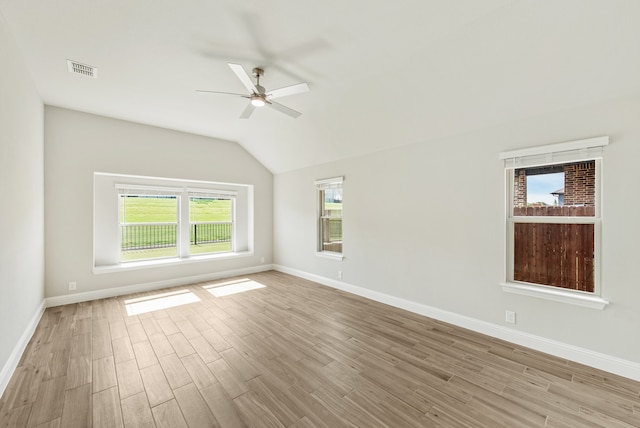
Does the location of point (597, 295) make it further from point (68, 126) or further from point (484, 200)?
point (68, 126)

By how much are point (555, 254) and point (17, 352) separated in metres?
5.47

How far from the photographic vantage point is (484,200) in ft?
10.4

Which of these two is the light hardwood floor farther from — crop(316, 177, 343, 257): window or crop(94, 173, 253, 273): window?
crop(316, 177, 343, 257): window

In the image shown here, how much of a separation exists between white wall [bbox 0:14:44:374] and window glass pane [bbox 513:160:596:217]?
4978 millimetres

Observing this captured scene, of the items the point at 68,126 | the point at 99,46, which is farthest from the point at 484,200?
the point at 68,126

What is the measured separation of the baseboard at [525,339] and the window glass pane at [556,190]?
131 cm

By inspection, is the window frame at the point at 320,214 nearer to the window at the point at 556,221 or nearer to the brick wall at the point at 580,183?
the window at the point at 556,221

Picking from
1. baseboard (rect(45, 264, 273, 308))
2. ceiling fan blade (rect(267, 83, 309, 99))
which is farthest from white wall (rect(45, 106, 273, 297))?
ceiling fan blade (rect(267, 83, 309, 99))

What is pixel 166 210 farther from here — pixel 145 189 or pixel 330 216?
pixel 330 216

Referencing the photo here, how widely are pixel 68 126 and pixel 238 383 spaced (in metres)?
4.68

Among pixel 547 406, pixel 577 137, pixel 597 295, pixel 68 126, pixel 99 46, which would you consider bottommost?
pixel 547 406

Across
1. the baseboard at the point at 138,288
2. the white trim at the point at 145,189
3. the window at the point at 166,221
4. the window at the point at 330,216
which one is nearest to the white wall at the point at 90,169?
the baseboard at the point at 138,288

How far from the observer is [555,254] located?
282 centimetres

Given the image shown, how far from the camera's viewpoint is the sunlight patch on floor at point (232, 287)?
4.80 meters
